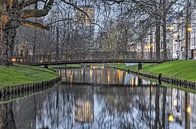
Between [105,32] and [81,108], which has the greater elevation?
[105,32]

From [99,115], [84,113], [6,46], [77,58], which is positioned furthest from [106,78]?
[99,115]

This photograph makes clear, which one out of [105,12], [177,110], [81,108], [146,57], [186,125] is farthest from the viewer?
[146,57]

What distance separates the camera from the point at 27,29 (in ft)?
294

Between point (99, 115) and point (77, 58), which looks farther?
point (77, 58)

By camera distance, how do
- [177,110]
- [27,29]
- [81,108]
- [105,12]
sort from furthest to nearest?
[27,29] → [105,12] → [81,108] → [177,110]

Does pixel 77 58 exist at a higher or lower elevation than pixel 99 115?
higher

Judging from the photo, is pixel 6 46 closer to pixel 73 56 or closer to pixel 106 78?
pixel 106 78

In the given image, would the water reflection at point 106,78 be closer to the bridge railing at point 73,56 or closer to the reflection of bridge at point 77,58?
the reflection of bridge at point 77,58

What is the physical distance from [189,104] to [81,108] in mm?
5545

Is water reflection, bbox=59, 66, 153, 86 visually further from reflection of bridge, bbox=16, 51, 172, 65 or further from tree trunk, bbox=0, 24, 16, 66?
tree trunk, bbox=0, 24, 16, 66

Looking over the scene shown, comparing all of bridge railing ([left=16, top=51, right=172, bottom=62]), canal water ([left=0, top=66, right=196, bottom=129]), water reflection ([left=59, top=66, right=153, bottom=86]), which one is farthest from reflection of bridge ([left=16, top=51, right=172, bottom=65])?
canal water ([left=0, top=66, right=196, bottom=129])

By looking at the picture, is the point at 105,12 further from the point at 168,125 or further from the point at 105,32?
the point at 168,125

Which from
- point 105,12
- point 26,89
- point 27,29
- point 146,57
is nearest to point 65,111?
point 105,12

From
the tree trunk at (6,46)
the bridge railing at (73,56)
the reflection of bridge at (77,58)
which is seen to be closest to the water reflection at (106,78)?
the reflection of bridge at (77,58)
